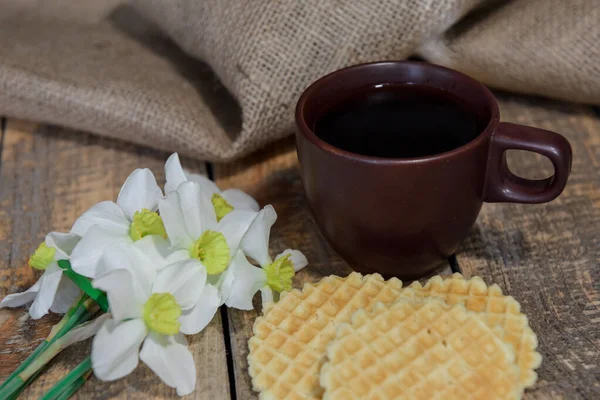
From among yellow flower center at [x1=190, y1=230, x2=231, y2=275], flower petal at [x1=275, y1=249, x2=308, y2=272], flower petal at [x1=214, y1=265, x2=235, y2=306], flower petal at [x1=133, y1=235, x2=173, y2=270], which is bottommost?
flower petal at [x1=275, y1=249, x2=308, y2=272]

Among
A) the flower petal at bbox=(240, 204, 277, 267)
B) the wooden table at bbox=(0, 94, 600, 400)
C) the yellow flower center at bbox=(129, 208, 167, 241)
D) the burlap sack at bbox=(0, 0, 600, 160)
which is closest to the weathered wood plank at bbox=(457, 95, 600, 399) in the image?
the wooden table at bbox=(0, 94, 600, 400)

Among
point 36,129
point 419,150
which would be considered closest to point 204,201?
point 419,150

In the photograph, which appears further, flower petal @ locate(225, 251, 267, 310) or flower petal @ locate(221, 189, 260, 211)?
flower petal @ locate(221, 189, 260, 211)

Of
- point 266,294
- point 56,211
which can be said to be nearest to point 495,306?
point 266,294

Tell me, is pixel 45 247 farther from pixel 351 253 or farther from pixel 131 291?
pixel 351 253

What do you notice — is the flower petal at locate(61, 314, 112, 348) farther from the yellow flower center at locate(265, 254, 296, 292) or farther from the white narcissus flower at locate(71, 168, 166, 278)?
the yellow flower center at locate(265, 254, 296, 292)

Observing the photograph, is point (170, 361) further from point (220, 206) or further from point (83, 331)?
point (220, 206)

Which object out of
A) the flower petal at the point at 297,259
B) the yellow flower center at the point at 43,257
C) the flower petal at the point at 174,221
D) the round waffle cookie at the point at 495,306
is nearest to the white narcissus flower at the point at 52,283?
the yellow flower center at the point at 43,257

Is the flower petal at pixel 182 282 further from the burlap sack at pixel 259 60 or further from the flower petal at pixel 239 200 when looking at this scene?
the burlap sack at pixel 259 60
